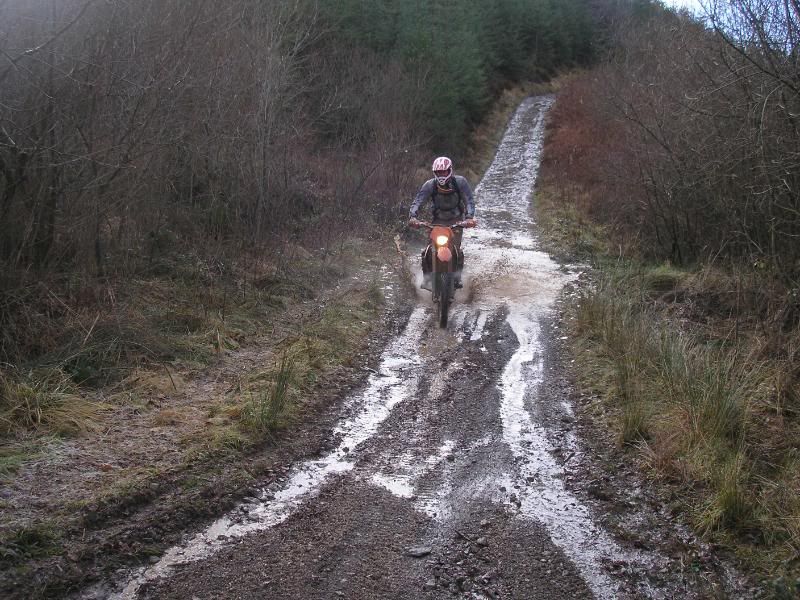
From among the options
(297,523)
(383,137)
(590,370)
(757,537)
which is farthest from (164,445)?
(383,137)

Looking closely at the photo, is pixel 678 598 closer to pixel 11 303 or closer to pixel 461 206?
pixel 11 303

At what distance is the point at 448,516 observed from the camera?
196 inches

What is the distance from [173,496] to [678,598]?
3.34m

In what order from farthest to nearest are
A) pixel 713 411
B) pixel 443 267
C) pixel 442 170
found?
1. pixel 442 170
2. pixel 443 267
3. pixel 713 411

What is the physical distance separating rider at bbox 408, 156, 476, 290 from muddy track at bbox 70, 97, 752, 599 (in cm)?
290

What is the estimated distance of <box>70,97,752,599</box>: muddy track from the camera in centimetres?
414

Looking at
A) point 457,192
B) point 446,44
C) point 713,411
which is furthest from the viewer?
point 446,44

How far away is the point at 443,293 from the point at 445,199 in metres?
1.74

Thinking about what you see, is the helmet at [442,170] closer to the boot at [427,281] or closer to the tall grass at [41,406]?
the boot at [427,281]

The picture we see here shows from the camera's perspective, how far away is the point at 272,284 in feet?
36.4

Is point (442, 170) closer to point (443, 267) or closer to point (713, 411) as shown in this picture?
point (443, 267)

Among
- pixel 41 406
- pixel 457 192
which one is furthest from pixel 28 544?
pixel 457 192

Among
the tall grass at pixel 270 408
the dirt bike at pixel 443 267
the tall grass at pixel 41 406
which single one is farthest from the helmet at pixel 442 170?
the tall grass at pixel 41 406

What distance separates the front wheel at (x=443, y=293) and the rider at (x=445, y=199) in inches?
28.0
